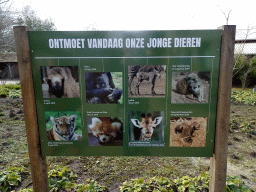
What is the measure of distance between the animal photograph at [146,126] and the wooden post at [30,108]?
4.31 feet

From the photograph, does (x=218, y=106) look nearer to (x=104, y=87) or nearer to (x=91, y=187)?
(x=104, y=87)

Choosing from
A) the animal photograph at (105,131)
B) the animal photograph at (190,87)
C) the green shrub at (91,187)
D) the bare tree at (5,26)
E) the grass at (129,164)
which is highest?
the bare tree at (5,26)

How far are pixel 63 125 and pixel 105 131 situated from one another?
1.89 ft

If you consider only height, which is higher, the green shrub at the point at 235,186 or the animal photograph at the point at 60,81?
the animal photograph at the point at 60,81

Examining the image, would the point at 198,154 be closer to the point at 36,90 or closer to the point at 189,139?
the point at 189,139

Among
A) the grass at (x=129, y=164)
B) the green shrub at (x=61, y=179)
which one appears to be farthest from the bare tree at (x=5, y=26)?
the green shrub at (x=61, y=179)

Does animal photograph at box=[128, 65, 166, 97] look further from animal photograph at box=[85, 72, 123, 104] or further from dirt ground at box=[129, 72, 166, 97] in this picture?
animal photograph at box=[85, 72, 123, 104]

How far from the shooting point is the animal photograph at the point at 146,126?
→ 2318 millimetres

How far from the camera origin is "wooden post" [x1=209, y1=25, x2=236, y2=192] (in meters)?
2.09

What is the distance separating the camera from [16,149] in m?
4.57

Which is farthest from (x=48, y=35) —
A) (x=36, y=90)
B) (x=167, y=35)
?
(x=167, y=35)

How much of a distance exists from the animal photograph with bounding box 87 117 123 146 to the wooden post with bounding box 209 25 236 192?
4.18 ft

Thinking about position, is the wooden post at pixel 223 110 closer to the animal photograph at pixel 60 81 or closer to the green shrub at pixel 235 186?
the green shrub at pixel 235 186

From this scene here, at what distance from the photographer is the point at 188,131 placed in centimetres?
232
